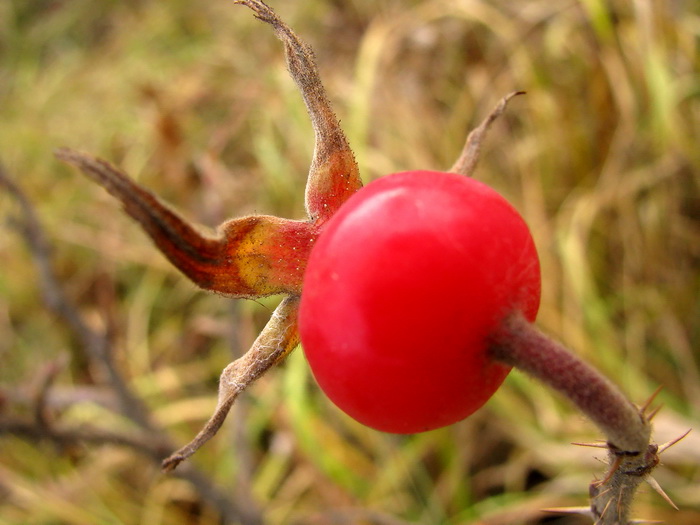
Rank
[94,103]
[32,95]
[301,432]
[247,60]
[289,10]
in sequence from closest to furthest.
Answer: [301,432] < [247,60] < [289,10] < [94,103] < [32,95]

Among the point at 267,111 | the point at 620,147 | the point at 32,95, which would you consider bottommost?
the point at 32,95

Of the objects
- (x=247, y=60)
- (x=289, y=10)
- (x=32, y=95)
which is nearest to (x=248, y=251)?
(x=247, y=60)

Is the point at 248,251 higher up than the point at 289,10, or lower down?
lower down

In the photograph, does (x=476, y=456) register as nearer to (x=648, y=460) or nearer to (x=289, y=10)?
(x=648, y=460)

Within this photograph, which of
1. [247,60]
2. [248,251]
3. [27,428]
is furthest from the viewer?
[247,60]

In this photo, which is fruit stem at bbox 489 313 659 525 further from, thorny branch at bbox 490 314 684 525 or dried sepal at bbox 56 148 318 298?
dried sepal at bbox 56 148 318 298

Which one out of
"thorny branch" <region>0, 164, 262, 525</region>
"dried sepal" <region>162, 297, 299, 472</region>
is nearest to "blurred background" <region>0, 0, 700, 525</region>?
"thorny branch" <region>0, 164, 262, 525</region>
